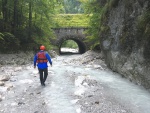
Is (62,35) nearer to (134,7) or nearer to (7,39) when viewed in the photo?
(7,39)

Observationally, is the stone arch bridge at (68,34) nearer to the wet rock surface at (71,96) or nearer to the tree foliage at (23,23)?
the tree foliage at (23,23)

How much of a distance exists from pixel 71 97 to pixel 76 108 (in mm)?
1606

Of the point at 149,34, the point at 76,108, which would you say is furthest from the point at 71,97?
the point at 149,34

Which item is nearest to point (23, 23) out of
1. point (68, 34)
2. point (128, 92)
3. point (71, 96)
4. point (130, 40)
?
point (68, 34)

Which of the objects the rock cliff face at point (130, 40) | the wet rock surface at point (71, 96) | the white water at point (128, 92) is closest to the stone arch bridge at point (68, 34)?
the rock cliff face at point (130, 40)

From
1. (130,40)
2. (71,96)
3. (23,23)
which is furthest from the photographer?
(23,23)

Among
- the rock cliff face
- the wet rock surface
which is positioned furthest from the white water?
the rock cliff face

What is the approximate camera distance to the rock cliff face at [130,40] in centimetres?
1330

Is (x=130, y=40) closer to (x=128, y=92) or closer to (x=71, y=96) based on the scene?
(x=128, y=92)

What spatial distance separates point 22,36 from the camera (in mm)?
28609

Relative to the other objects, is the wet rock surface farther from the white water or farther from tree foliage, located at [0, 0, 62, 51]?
tree foliage, located at [0, 0, 62, 51]

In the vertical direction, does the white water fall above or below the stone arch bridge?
below

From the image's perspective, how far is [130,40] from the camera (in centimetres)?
1573

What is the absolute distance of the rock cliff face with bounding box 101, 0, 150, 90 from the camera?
13305 mm
